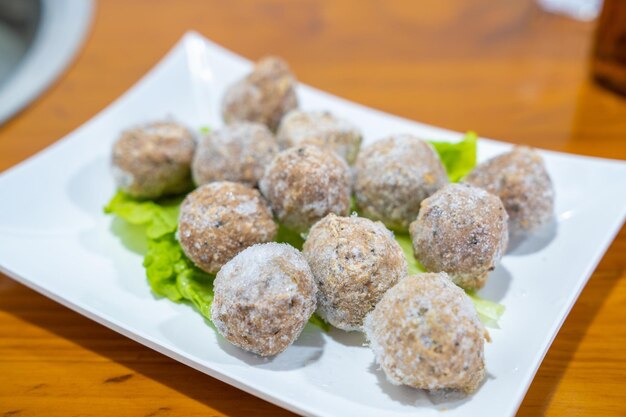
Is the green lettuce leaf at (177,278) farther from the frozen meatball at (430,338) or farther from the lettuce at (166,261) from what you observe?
the frozen meatball at (430,338)

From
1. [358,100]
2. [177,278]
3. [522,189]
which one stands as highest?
[522,189]

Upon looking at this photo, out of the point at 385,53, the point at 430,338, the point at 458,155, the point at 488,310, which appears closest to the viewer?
the point at 430,338

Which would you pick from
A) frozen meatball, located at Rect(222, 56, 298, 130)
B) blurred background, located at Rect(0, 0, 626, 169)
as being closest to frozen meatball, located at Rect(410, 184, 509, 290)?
frozen meatball, located at Rect(222, 56, 298, 130)

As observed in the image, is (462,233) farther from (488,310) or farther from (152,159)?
(152,159)

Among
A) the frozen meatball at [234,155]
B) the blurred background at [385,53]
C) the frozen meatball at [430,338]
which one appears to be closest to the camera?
the frozen meatball at [430,338]

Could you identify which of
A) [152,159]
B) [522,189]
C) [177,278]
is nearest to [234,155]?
[152,159]

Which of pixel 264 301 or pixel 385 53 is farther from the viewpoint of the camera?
pixel 385 53

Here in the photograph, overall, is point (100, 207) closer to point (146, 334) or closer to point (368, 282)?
point (146, 334)

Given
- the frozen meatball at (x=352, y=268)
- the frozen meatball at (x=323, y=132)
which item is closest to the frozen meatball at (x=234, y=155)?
the frozen meatball at (x=323, y=132)
